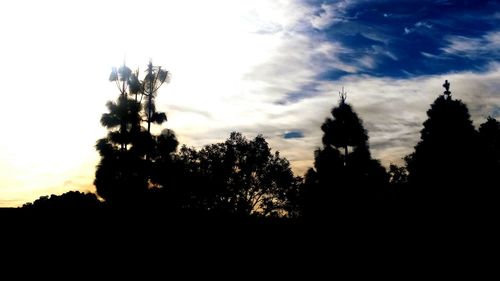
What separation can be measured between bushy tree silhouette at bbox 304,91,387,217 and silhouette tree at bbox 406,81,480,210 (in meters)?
3.29

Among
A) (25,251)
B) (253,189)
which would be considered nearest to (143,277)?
(25,251)

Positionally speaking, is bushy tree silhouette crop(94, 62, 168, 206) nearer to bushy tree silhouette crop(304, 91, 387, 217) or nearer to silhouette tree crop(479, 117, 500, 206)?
bushy tree silhouette crop(304, 91, 387, 217)

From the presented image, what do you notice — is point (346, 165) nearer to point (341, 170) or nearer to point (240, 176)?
point (341, 170)

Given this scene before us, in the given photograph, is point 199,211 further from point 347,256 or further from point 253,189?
point 253,189

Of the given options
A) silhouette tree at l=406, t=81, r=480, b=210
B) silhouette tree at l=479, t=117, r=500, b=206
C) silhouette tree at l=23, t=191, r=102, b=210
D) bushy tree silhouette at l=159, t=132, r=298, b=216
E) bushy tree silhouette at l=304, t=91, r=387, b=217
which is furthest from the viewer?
bushy tree silhouette at l=159, t=132, r=298, b=216

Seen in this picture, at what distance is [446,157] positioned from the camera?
32312 mm

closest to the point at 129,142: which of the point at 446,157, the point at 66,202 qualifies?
the point at 66,202

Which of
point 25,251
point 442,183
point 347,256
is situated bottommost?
point 347,256

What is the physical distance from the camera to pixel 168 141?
31188 millimetres

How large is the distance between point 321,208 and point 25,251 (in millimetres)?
23420

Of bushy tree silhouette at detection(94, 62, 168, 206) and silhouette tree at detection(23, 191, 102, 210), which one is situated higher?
bushy tree silhouette at detection(94, 62, 168, 206)

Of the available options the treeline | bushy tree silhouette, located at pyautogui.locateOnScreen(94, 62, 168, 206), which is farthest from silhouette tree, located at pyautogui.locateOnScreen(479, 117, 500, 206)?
bushy tree silhouette, located at pyautogui.locateOnScreen(94, 62, 168, 206)

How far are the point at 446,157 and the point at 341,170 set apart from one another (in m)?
7.79

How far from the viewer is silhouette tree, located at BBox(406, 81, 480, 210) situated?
95.2 feet
